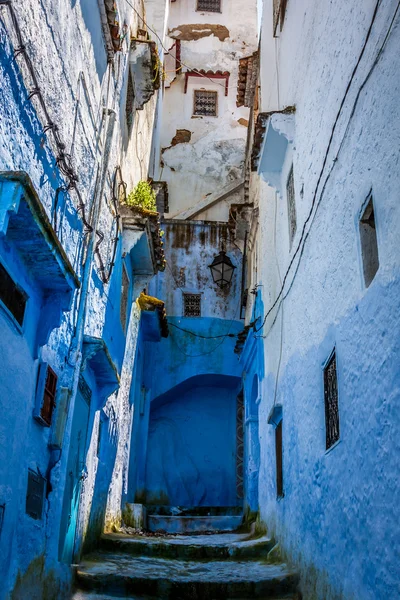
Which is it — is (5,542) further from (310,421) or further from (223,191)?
(223,191)

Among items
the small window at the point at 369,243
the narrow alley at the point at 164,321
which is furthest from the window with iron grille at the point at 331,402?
the small window at the point at 369,243

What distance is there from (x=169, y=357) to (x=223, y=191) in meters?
5.83

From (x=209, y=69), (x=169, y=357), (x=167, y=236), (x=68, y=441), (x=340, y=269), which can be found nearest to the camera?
(x=340, y=269)

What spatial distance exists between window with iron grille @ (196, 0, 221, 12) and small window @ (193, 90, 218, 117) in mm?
3571

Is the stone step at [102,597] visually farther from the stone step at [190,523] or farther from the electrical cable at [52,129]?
the stone step at [190,523]

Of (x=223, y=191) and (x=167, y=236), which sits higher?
(x=223, y=191)

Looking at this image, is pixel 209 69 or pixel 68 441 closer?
pixel 68 441

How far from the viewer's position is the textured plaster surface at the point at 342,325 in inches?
181

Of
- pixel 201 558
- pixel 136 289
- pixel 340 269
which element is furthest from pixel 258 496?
pixel 340 269

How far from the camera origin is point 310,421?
23.6 ft

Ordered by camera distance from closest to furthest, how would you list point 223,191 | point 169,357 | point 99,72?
point 99,72, point 169,357, point 223,191

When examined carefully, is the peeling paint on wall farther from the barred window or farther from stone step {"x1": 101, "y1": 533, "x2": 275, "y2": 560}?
stone step {"x1": 101, "y1": 533, "x2": 275, "y2": 560}

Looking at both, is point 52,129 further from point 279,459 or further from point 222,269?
point 222,269

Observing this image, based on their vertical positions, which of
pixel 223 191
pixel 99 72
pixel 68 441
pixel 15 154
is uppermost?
pixel 223 191
